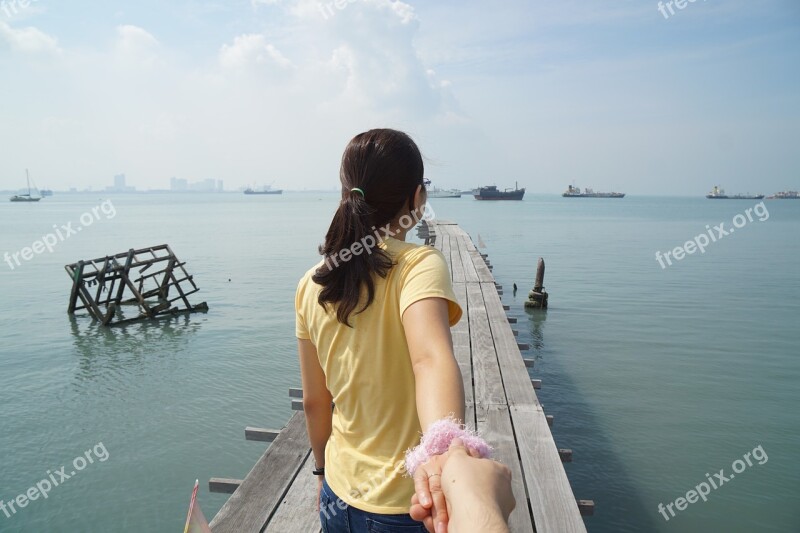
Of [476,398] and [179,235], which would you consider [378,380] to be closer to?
[476,398]

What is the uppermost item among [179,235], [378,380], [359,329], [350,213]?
[350,213]

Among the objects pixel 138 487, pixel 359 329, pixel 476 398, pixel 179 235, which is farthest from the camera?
pixel 179 235

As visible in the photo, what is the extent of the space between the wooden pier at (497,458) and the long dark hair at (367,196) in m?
2.27

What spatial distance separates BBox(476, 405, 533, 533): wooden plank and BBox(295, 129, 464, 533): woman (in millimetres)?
1885

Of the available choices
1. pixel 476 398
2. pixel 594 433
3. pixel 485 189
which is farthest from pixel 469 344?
pixel 485 189

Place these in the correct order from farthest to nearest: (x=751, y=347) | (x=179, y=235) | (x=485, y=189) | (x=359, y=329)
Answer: (x=485, y=189) < (x=179, y=235) < (x=751, y=347) < (x=359, y=329)

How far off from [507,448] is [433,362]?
308 cm

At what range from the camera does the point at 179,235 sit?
157 ft

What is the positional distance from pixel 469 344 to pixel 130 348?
35.0ft

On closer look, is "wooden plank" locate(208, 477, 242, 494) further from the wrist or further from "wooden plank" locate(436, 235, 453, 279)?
"wooden plank" locate(436, 235, 453, 279)

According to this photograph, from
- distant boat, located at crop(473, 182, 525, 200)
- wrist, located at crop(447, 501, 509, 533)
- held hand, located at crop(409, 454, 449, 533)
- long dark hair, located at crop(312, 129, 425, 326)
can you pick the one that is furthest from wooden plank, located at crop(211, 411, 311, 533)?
distant boat, located at crop(473, 182, 525, 200)

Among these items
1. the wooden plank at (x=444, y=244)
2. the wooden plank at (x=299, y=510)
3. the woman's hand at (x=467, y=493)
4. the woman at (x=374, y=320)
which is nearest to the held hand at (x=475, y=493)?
the woman's hand at (x=467, y=493)

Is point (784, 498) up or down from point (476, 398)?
down

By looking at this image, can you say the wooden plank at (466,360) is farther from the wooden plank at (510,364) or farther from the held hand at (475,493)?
the held hand at (475,493)
